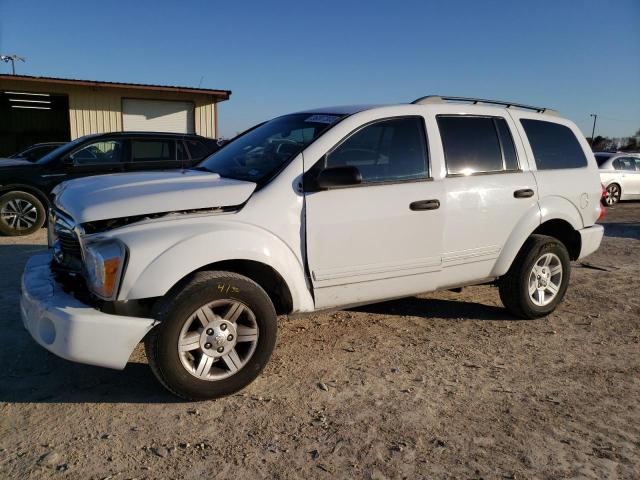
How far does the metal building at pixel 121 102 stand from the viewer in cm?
1655

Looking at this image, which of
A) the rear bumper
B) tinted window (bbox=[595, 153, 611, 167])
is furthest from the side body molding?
tinted window (bbox=[595, 153, 611, 167])

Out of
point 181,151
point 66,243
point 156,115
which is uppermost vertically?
point 156,115

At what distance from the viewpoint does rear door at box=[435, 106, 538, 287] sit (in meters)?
4.29

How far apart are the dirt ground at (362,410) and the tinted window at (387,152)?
4.53 ft

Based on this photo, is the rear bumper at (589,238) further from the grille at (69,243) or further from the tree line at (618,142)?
the tree line at (618,142)

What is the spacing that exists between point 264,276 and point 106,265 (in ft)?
3.44

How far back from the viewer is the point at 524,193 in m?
4.66

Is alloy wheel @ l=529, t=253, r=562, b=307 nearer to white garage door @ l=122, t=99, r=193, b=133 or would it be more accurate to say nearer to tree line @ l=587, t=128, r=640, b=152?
white garage door @ l=122, t=99, r=193, b=133

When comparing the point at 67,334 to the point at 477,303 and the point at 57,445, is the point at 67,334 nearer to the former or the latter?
the point at 57,445

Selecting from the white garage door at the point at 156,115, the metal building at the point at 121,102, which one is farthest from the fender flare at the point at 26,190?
the white garage door at the point at 156,115

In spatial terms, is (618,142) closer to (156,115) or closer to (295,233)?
(156,115)

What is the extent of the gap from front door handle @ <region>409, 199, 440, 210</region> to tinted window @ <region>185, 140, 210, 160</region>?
20.4ft

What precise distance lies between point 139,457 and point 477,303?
379cm

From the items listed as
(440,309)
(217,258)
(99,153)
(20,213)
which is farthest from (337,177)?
(20,213)
